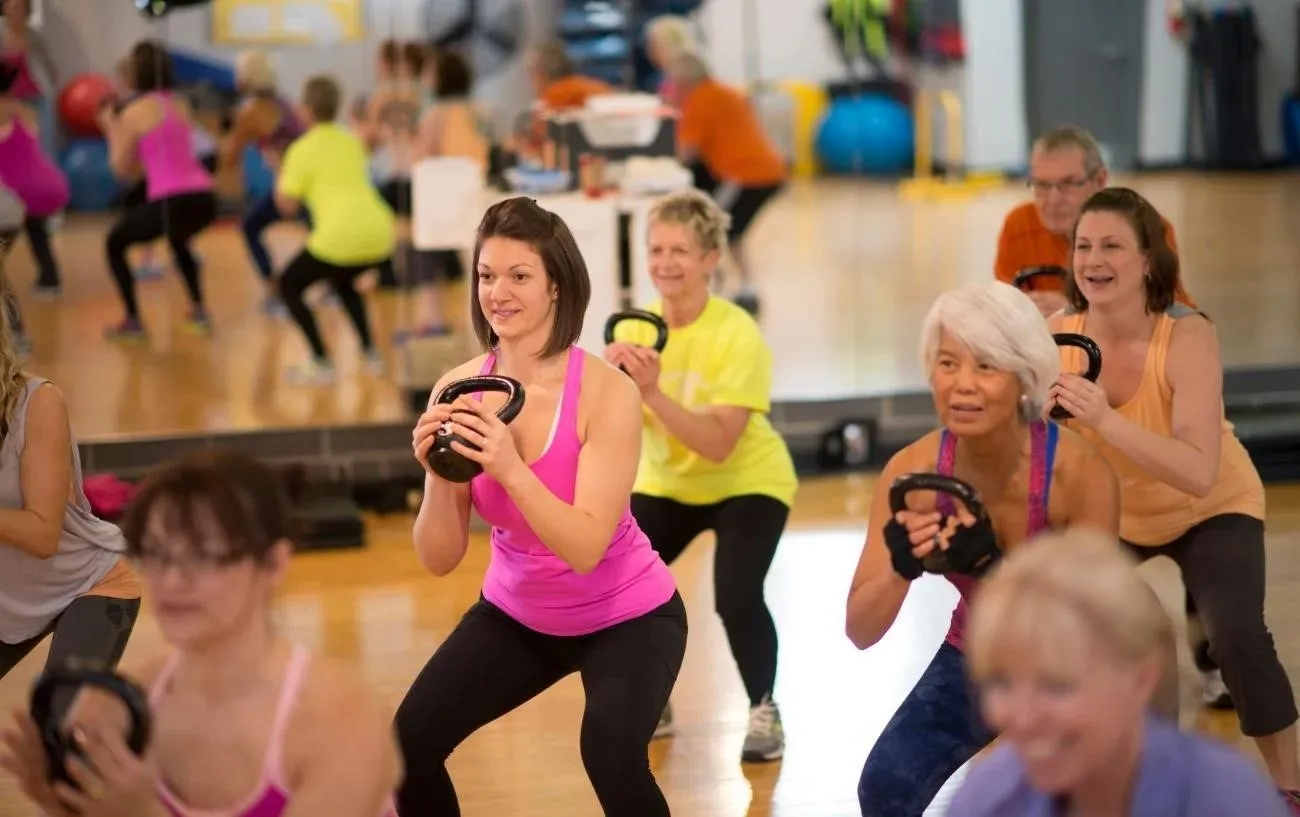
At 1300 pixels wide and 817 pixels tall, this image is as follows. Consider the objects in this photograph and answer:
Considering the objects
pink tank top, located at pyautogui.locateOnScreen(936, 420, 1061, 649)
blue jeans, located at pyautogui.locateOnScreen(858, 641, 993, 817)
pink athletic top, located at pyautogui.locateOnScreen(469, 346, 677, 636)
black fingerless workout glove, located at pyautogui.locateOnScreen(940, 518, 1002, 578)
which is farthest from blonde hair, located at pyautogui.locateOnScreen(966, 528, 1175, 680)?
pink athletic top, located at pyautogui.locateOnScreen(469, 346, 677, 636)

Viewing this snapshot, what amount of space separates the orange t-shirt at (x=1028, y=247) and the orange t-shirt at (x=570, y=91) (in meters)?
2.80

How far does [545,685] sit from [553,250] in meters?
0.73

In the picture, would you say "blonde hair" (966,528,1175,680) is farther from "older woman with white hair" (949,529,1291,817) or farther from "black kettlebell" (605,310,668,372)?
"black kettlebell" (605,310,668,372)

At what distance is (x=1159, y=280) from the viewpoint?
350 cm

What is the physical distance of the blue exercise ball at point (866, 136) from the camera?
7.46 m

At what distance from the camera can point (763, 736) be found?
409 centimetres

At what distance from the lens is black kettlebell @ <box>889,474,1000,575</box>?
96.0 inches

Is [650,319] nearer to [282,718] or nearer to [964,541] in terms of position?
[964,541]

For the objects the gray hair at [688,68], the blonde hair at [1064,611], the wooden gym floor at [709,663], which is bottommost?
the wooden gym floor at [709,663]

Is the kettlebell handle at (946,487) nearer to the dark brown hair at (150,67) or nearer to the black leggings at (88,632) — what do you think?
the black leggings at (88,632)

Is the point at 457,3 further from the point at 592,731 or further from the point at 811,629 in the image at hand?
the point at 592,731

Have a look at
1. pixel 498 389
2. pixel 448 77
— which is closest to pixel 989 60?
pixel 448 77

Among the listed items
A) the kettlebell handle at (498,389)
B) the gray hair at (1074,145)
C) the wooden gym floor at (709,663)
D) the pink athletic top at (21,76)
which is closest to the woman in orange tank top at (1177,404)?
the wooden gym floor at (709,663)

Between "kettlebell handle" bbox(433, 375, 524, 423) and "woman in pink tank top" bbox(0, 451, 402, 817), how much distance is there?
67 cm
